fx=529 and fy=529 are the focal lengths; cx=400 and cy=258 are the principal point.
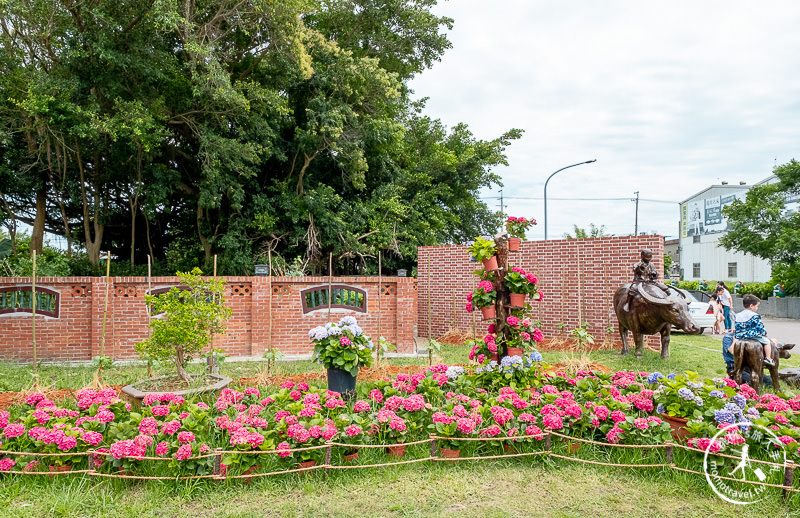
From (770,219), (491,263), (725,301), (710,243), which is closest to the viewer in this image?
(491,263)

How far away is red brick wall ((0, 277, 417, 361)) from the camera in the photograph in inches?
395

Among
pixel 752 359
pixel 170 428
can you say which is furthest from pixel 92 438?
pixel 752 359

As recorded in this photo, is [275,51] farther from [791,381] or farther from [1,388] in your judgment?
[791,381]

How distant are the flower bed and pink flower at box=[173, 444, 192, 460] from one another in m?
0.01

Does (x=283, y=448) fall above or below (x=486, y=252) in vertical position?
below

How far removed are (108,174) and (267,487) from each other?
50.4ft

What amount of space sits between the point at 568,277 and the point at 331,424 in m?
8.99

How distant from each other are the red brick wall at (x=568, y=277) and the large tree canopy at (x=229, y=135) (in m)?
4.26

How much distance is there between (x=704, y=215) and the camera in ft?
130

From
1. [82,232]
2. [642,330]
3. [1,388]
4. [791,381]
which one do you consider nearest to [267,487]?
[1,388]

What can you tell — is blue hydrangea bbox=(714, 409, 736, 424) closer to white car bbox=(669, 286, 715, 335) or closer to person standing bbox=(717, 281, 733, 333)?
person standing bbox=(717, 281, 733, 333)

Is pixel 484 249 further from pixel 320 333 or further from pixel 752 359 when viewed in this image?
pixel 752 359

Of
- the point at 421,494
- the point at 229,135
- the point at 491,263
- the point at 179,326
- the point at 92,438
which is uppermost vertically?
the point at 229,135

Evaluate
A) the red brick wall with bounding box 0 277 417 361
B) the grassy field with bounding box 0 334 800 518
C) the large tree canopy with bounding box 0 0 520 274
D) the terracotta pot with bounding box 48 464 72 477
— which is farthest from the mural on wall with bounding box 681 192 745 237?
the terracotta pot with bounding box 48 464 72 477
